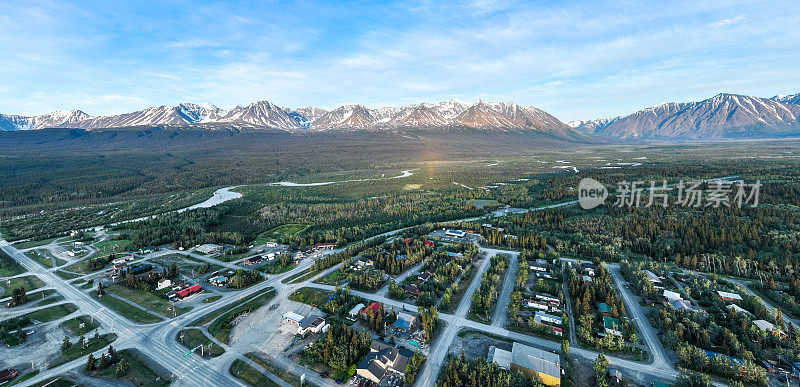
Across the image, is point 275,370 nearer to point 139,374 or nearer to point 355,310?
point 355,310

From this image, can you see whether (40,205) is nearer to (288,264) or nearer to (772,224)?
(288,264)

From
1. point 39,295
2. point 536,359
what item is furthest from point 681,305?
point 39,295

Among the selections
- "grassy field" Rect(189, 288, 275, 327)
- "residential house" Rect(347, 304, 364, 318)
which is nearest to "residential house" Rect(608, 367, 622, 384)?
"residential house" Rect(347, 304, 364, 318)

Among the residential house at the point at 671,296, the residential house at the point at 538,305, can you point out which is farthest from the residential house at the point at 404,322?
the residential house at the point at 671,296

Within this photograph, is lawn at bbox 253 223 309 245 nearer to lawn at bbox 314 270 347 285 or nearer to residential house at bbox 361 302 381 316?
lawn at bbox 314 270 347 285

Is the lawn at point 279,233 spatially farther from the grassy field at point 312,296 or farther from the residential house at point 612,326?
the residential house at point 612,326

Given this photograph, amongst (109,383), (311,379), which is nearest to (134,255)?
(109,383)
